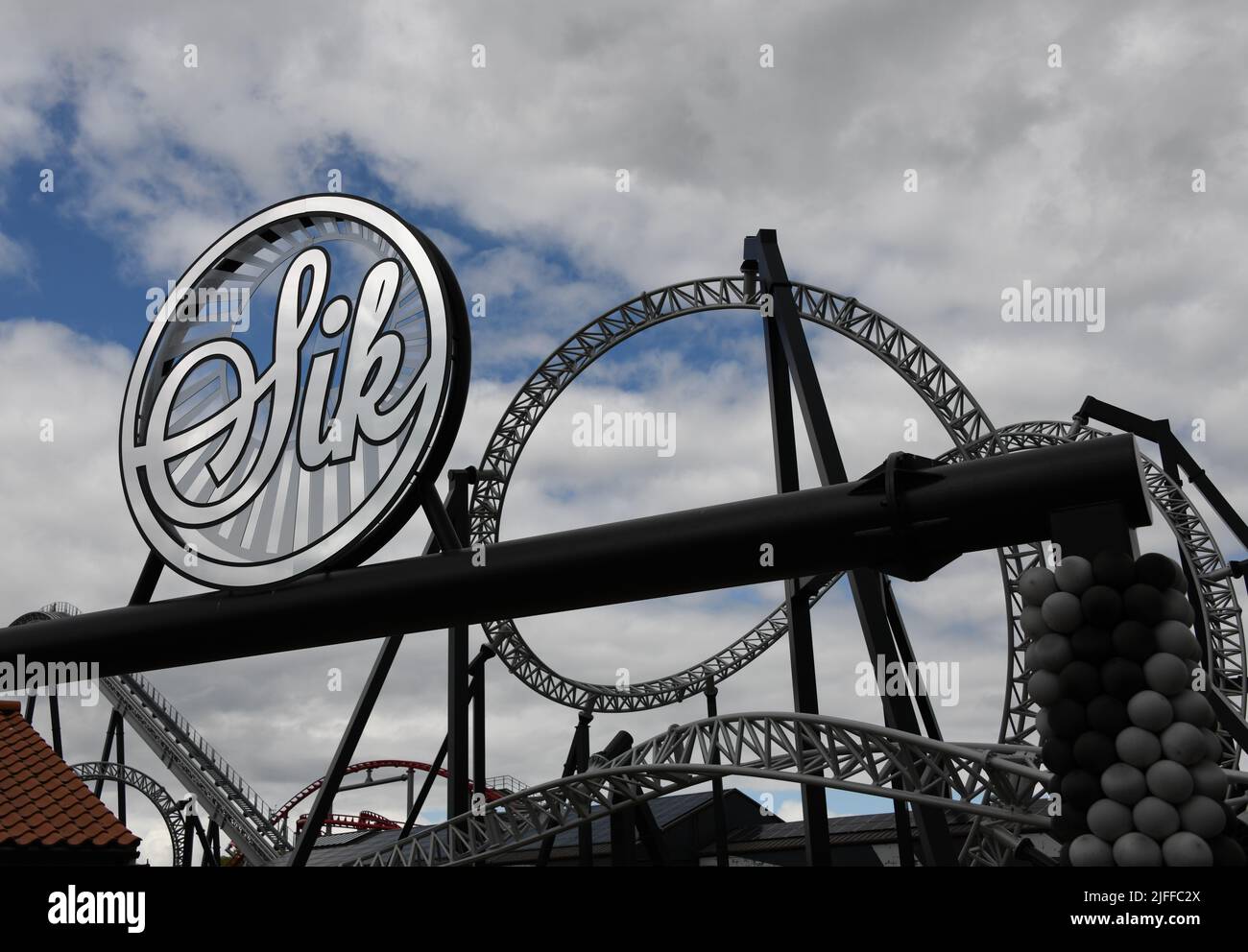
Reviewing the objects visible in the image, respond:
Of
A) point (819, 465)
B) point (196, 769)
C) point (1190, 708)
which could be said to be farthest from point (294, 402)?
point (196, 769)

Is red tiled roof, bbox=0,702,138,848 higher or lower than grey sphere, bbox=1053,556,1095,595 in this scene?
lower

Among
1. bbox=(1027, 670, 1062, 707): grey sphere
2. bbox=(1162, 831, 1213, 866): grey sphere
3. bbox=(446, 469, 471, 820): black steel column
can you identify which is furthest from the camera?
bbox=(446, 469, 471, 820): black steel column

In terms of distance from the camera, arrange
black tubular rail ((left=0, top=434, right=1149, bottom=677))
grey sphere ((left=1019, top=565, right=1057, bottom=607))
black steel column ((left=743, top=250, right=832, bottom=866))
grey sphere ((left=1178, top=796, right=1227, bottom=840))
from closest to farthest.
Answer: grey sphere ((left=1178, top=796, right=1227, bottom=840)) → grey sphere ((left=1019, top=565, right=1057, bottom=607)) → black tubular rail ((left=0, top=434, right=1149, bottom=677)) → black steel column ((left=743, top=250, right=832, bottom=866))

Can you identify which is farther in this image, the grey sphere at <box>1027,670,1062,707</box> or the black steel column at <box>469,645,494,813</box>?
the black steel column at <box>469,645,494,813</box>

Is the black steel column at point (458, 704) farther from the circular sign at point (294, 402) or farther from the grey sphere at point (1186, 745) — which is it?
the grey sphere at point (1186, 745)

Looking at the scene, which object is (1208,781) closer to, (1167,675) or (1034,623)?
(1167,675)

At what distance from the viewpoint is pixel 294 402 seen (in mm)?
9508

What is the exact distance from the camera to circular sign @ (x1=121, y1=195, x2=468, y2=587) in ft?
28.8

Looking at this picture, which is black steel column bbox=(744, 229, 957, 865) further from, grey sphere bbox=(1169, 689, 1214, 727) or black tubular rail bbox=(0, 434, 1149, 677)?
grey sphere bbox=(1169, 689, 1214, 727)

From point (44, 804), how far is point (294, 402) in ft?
11.9

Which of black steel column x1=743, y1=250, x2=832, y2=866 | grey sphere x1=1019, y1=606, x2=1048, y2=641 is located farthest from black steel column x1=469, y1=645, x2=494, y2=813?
grey sphere x1=1019, y1=606, x2=1048, y2=641

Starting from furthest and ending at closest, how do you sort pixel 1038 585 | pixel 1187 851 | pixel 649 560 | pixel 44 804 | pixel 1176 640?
pixel 44 804 → pixel 649 560 → pixel 1038 585 → pixel 1176 640 → pixel 1187 851

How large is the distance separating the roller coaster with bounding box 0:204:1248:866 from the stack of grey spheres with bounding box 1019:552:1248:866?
4.7 inches
